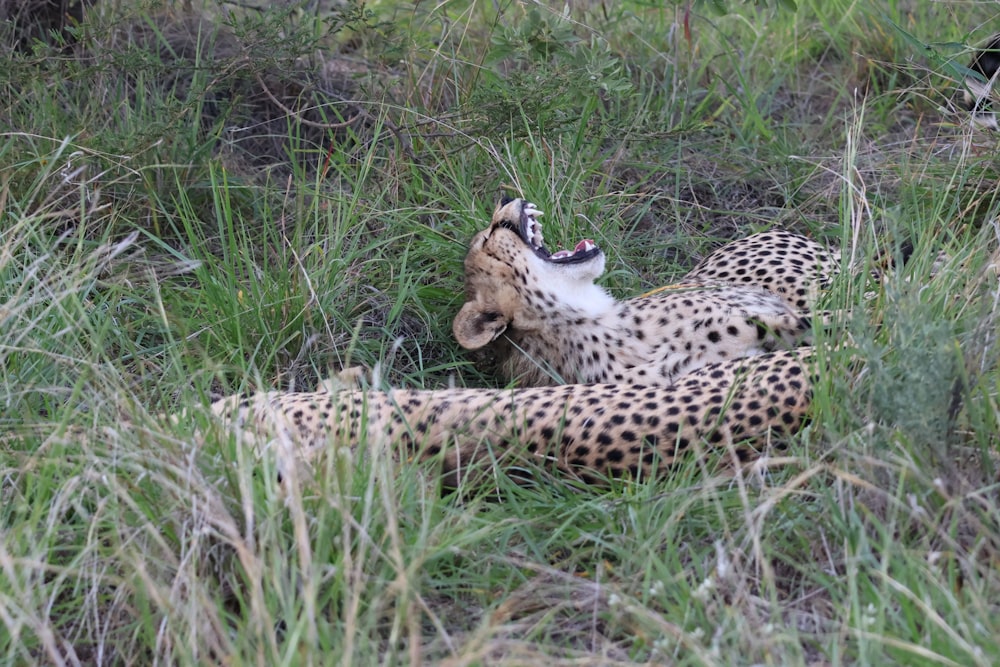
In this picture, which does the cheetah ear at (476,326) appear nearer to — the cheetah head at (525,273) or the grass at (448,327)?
the cheetah head at (525,273)

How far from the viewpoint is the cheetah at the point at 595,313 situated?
12.8ft

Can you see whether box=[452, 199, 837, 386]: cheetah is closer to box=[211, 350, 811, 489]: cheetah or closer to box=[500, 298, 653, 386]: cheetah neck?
box=[500, 298, 653, 386]: cheetah neck

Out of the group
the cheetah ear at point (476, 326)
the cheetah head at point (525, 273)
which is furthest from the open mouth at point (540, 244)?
the cheetah ear at point (476, 326)

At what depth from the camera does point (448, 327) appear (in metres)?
4.12

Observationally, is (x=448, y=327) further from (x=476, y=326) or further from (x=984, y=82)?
(x=984, y=82)

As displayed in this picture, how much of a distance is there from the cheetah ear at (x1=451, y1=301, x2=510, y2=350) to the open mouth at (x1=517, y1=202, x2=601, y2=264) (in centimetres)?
28

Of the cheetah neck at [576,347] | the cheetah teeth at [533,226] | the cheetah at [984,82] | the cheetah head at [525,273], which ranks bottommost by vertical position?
the cheetah neck at [576,347]

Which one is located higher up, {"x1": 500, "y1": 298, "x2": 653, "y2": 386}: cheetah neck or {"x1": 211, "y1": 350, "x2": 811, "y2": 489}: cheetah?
{"x1": 211, "y1": 350, "x2": 811, "y2": 489}: cheetah

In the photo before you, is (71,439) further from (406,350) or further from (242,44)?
(242,44)

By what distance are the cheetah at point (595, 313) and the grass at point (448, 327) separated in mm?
164

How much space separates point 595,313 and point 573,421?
35.2 inches

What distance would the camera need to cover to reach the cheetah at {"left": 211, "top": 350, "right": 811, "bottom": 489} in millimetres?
3084

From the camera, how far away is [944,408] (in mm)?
2633

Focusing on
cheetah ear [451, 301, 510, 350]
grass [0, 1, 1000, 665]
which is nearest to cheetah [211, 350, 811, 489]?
grass [0, 1, 1000, 665]
